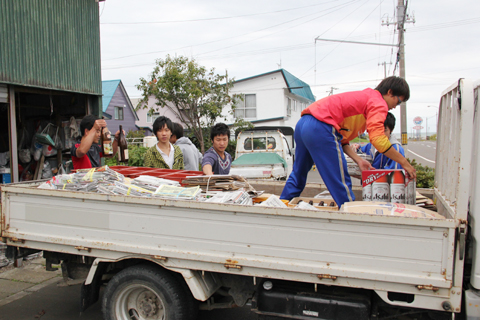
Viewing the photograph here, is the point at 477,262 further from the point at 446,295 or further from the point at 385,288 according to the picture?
Answer: the point at 385,288

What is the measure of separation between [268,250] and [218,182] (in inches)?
44.7

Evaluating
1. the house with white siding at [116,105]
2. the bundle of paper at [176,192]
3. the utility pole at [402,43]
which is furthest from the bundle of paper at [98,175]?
the house with white siding at [116,105]

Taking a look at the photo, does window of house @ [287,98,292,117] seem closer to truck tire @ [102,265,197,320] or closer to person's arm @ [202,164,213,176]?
person's arm @ [202,164,213,176]

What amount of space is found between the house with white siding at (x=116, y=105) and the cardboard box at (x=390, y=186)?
30890 millimetres

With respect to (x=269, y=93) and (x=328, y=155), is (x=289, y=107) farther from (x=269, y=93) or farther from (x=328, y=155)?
(x=328, y=155)

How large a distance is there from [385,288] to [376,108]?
5.46 feet

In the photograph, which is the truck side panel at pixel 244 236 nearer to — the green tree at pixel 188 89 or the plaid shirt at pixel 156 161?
the plaid shirt at pixel 156 161

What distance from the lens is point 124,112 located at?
35.0m

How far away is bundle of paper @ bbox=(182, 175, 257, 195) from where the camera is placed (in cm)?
350

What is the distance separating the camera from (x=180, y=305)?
2.93m

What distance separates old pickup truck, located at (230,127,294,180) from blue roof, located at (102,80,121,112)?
22688mm

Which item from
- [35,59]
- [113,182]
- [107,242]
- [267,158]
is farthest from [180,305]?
[267,158]

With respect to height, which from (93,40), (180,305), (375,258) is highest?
(93,40)

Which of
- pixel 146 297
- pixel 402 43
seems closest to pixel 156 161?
pixel 146 297
